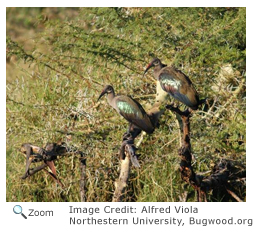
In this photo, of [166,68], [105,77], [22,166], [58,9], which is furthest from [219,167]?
[58,9]

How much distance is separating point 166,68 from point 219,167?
3.04 ft

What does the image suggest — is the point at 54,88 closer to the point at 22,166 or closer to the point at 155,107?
the point at 22,166

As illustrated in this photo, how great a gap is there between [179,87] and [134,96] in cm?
78

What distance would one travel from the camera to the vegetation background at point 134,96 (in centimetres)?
541

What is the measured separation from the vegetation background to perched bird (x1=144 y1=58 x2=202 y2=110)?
1.27 feet

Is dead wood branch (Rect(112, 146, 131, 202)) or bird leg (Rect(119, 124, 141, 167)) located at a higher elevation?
bird leg (Rect(119, 124, 141, 167))

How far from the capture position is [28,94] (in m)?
6.14

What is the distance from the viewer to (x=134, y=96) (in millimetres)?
5652

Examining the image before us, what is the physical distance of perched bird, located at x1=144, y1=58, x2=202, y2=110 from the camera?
4.89 meters
